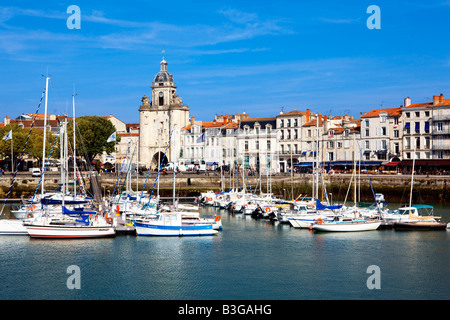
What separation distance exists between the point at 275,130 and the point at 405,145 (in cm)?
1701

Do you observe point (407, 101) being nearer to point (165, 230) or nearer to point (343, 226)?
point (343, 226)

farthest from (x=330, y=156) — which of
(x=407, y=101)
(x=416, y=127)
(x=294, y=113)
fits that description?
(x=407, y=101)

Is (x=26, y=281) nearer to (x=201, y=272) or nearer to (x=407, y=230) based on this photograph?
(x=201, y=272)

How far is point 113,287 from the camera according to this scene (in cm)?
2155

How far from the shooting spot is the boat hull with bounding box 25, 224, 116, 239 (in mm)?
30062

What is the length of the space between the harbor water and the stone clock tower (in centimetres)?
4414

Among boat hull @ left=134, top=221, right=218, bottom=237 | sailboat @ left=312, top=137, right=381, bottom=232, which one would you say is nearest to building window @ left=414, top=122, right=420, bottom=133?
sailboat @ left=312, top=137, right=381, bottom=232

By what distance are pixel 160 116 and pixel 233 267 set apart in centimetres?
5419

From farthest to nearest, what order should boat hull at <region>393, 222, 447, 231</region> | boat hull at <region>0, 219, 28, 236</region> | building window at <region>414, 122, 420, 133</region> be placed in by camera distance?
building window at <region>414, 122, 420, 133</region> < boat hull at <region>393, 222, 447, 231</region> < boat hull at <region>0, 219, 28, 236</region>

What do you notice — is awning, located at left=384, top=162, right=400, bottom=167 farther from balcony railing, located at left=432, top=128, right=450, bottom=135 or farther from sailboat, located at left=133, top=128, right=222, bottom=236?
sailboat, located at left=133, top=128, right=222, bottom=236

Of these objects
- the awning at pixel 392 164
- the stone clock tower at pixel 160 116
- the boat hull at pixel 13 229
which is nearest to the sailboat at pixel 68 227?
the boat hull at pixel 13 229

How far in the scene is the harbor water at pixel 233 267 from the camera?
20.9 meters

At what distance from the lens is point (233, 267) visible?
2477 centimetres
